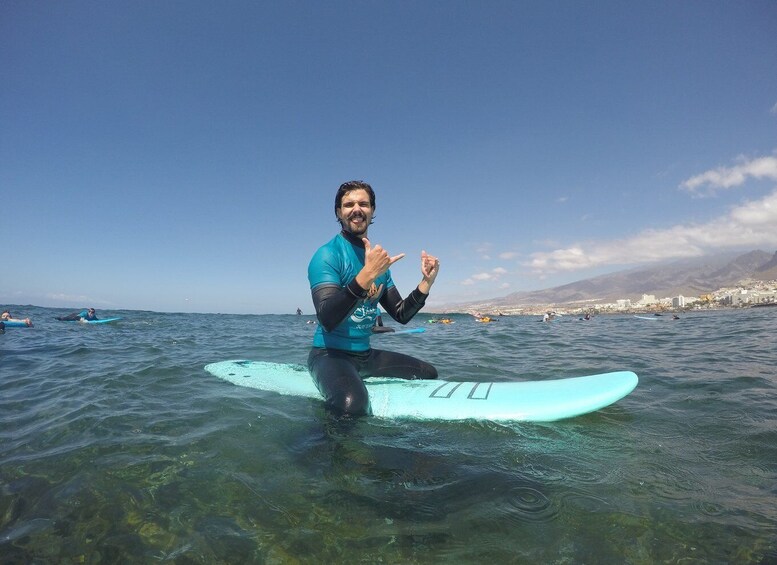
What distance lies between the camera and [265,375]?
5363mm

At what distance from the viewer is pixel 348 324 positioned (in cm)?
416

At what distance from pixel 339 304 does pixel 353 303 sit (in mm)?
126

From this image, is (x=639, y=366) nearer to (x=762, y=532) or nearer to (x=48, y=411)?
(x=762, y=532)

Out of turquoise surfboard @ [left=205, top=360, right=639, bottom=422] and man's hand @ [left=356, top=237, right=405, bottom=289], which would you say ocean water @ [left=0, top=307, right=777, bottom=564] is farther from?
man's hand @ [left=356, top=237, right=405, bottom=289]

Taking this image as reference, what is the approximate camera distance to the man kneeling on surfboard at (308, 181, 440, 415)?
10.4 feet

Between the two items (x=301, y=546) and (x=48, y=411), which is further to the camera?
(x=48, y=411)

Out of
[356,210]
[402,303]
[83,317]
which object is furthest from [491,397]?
[83,317]

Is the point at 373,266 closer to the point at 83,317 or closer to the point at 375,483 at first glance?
the point at 375,483

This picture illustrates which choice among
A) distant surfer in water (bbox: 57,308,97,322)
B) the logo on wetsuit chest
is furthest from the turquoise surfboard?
distant surfer in water (bbox: 57,308,97,322)

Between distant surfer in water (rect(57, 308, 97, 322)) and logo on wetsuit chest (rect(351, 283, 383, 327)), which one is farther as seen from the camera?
distant surfer in water (rect(57, 308, 97, 322))

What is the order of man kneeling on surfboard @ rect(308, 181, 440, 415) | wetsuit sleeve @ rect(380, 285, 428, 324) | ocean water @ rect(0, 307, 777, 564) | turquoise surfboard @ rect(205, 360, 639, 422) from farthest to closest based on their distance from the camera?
1. wetsuit sleeve @ rect(380, 285, 428, 324)
2. turquoise surfboard @ rect(205, 360, 639, 422)
3. man kneeling on surfboard @ rect(308, 181, 440, 415)
4. ocean water @ rect(0, 307, 777, 564)

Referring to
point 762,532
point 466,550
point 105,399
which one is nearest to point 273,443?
point 466,550

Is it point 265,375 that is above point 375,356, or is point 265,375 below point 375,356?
below

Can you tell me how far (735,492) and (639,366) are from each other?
16.4 ft
